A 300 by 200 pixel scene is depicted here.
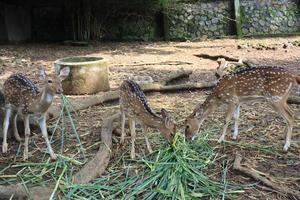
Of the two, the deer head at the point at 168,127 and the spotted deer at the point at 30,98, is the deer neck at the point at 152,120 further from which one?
the spotted deer at the point at 30,98

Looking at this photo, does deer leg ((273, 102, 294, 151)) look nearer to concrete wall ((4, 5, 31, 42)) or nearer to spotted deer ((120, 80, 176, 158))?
spotted deer ((120, 80, 176, 158))

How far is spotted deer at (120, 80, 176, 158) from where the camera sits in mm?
4832

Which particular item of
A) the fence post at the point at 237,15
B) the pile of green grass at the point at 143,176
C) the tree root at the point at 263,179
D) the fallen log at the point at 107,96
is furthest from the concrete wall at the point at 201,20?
the tree root at the point at 263,179

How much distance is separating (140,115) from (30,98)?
1117 millimetres

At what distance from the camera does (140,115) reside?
508 centimetres

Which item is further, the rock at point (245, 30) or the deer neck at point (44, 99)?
the rock at point (245, 30)

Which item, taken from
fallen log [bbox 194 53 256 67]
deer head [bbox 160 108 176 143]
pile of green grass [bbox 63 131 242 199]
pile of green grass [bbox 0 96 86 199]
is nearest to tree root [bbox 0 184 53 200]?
pile of green grass [bbox 0 96 86 199]

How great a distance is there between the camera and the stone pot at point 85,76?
790 centimetres

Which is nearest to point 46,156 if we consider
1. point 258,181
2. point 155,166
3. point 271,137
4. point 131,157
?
point 131,157

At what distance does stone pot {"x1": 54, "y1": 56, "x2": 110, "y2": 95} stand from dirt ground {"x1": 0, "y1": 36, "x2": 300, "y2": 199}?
758mm

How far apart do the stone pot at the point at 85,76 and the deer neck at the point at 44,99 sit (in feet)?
9.31

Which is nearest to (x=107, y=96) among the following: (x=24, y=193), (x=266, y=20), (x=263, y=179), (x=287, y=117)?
(x=287, y=117)

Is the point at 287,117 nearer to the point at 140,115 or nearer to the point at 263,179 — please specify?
the point at 263,179

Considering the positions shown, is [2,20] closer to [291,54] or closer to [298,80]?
[291,54]
